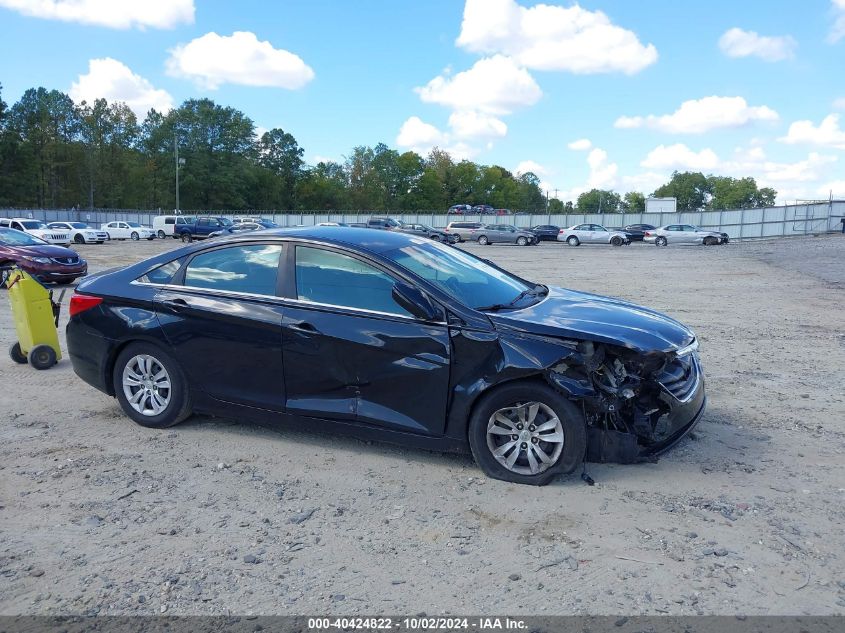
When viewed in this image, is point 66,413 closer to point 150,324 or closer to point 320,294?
point 150,324

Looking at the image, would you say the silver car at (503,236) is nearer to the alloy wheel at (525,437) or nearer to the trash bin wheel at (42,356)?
the trash bin wheel at (42,356)

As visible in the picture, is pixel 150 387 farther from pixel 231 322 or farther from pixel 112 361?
pixel 231 322

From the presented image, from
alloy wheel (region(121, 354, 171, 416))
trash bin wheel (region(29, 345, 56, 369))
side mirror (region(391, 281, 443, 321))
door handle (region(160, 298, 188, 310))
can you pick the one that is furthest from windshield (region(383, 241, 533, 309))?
trash bin wheel (region(29, 345, 56, 369))

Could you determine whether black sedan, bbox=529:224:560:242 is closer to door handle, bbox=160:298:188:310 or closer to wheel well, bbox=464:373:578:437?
door handle, bbox=160:298:188:310

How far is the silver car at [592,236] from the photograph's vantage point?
46469 millimetres

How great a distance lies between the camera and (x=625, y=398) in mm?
4484

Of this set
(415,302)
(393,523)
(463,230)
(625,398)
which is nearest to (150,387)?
(415,302)

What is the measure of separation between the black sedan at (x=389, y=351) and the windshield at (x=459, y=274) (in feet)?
0.07

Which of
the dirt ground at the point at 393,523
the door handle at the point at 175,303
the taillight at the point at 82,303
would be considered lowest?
the dirt ground at the point at 393,523

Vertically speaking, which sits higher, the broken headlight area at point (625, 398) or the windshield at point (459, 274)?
the windshield at point (459, 274)


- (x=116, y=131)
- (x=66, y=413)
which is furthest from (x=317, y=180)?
(x=66, y=413)

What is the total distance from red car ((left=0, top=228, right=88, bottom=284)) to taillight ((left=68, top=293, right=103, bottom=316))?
10687mm

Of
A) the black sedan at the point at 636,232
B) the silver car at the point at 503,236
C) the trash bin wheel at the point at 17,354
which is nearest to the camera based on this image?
the trash bin wheel at the point at 17,354

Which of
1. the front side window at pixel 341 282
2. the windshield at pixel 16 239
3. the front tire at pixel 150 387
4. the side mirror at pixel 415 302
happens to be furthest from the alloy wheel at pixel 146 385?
the windshield at pixel 16 239
